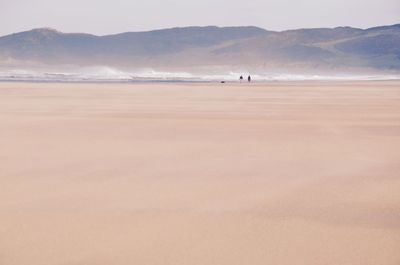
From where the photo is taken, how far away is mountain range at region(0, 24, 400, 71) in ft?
370

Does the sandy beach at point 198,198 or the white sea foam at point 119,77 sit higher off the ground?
the sandy beach at point 198,198

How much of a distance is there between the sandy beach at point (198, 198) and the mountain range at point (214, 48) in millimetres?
100918

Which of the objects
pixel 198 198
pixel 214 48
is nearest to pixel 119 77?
pixel 198 198

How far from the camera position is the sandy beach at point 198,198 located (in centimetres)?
262

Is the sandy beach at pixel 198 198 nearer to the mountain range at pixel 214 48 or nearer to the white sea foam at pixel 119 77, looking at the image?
the white sea foam at pixel 119 77

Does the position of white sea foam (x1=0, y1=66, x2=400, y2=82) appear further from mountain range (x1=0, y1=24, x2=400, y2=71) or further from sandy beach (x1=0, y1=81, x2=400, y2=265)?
mountain range (x1=0, y1=24, x2=400, y2=71)

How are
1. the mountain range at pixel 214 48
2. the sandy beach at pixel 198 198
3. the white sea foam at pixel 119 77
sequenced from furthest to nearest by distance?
the mountain range at pixel 214 48 → the white sea foam at pixel 119 77 → the sandy beach at pixel 198 198

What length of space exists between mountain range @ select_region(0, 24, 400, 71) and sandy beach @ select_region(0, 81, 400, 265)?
100918 mm

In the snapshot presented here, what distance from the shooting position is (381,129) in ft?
25.0

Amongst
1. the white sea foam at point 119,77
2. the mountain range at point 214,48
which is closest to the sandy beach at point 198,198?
the white sea foam at point 119,77

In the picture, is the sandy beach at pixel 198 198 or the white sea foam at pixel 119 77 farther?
the white sea foam at pixel 119 77

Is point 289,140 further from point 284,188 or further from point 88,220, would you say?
point 88,220

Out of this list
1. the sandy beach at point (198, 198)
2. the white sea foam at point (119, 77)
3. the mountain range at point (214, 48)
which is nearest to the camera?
the sandy beach at point (198, 198)

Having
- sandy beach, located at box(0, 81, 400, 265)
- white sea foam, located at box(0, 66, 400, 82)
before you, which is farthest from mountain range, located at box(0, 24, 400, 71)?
sandy beach, located at box(0, 81, 400, 265)
